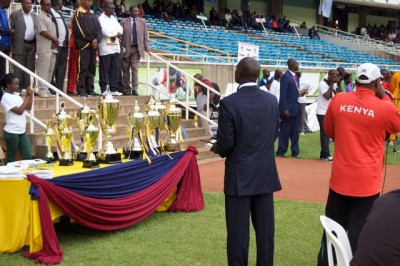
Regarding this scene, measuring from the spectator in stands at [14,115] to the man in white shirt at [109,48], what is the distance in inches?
126

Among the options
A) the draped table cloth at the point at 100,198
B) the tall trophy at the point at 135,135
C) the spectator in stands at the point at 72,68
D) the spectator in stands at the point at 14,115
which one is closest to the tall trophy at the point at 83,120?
the tall trophy at the point at 135,135

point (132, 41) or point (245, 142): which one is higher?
point (132, 41)

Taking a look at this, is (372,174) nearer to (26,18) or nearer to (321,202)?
(321,202)

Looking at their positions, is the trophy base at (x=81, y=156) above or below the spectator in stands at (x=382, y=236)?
below

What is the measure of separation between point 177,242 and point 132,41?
623 centimetres

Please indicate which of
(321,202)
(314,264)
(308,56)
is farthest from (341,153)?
(308,56)

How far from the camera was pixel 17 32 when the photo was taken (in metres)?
9.27

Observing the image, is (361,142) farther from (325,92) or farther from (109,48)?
(109,48)

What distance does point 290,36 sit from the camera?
33156 mm

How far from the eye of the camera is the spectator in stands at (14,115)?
23.2ft

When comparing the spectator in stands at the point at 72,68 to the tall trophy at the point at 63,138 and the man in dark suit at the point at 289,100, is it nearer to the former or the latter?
the man in dark suit at the point at 289,100

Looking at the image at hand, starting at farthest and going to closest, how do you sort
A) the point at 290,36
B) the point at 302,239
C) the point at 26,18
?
the point at 290,36, the point at 26,18, the point at 302,239

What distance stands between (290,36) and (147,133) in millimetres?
27558

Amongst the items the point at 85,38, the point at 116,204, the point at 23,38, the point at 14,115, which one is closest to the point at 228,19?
the point at 85,38
